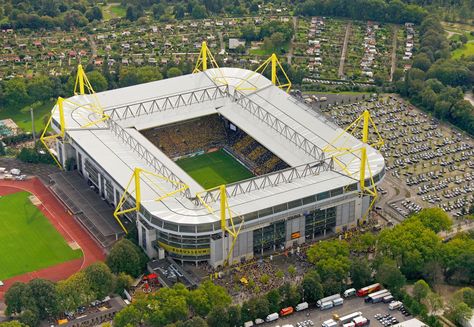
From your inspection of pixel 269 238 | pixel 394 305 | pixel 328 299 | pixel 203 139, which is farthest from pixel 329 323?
pixel 203 139

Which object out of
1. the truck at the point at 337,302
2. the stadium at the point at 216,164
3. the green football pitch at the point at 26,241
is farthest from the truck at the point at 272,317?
the green football pitch at the point at 26,241

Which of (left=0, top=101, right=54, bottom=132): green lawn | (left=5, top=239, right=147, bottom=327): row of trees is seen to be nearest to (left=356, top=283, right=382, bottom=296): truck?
(left=5, top=239, right=147, bottom=327): row of trees

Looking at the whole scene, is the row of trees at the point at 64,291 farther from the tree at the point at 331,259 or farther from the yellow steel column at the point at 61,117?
the yellow steel column at the point at 61,117

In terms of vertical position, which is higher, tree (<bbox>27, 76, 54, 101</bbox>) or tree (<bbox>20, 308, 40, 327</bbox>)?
tree (<bbox>27, 76, 54, 101</bbox>)

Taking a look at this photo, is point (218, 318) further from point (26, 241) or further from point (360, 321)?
point (26, 241)

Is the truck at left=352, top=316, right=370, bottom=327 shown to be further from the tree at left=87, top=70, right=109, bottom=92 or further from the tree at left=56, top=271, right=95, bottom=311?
the tree at left=87, top=70, right=109, bottom=92

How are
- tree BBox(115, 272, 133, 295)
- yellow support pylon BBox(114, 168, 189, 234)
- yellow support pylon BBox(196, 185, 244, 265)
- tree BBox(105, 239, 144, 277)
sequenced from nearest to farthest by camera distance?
tree BBox(115, 272, 133, 295) < yellow support pylon BBox(196, 185, 244, 265) < tree BBox(105, 239, 144, 277) < yellow support pylon BBox(114, 168, 189, 234)

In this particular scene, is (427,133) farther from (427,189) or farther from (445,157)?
(427,189)
